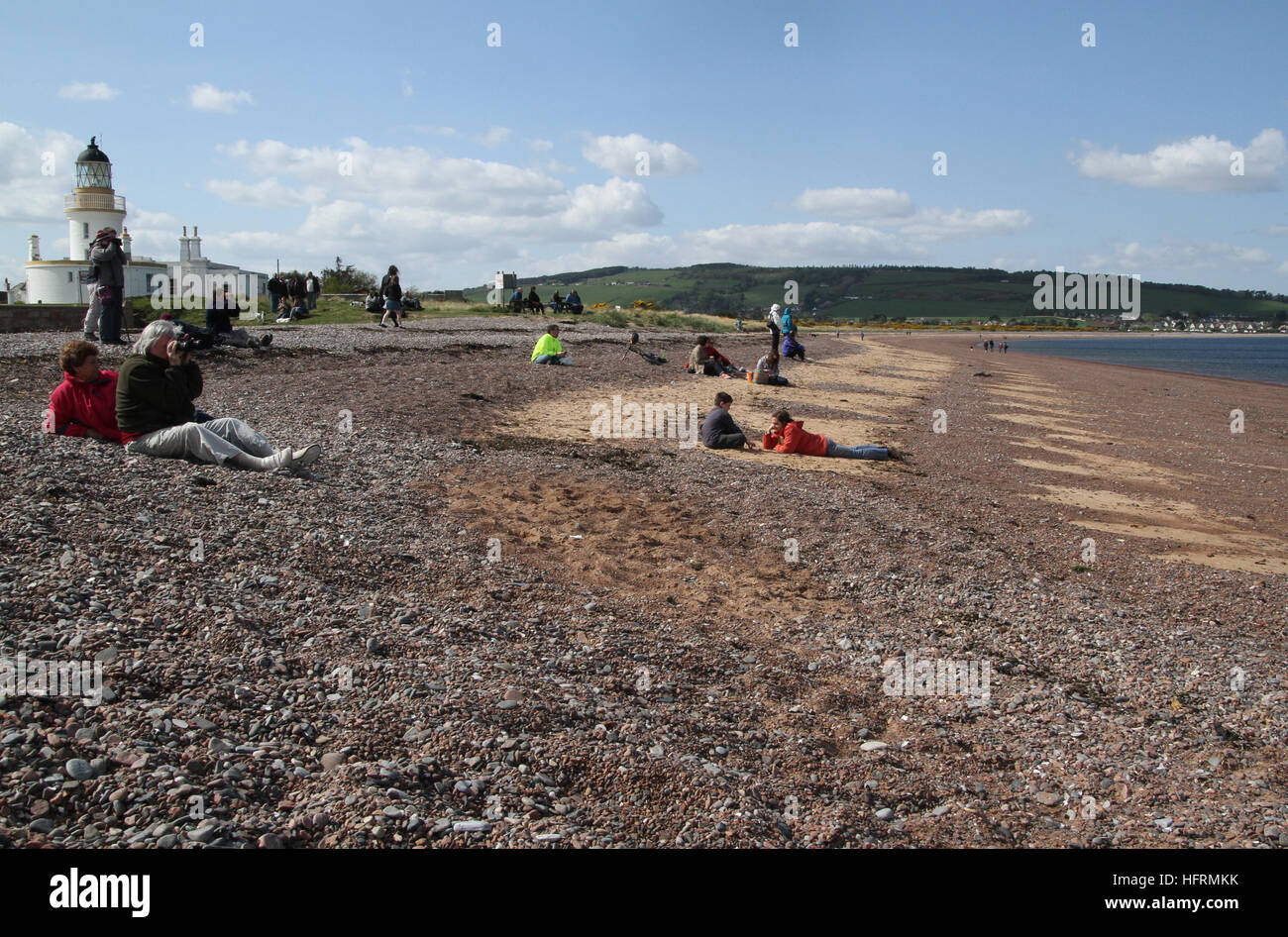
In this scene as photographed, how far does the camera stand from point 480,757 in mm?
5008

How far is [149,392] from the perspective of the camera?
9.59m

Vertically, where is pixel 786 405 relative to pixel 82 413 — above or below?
below

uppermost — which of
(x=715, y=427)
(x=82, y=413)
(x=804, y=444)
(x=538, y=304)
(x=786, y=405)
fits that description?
(x=538, y=304)

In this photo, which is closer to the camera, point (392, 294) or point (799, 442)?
point (799, 442)

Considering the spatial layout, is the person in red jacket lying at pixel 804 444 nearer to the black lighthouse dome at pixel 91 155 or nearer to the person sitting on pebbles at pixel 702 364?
the person sitting on pebbles at pixel 702 364

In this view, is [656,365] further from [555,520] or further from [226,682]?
[226,682]

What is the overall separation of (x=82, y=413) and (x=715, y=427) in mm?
8622

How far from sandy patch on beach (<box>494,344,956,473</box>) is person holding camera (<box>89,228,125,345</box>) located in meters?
7.94

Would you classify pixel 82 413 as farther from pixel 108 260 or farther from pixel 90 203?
pixel 90 203

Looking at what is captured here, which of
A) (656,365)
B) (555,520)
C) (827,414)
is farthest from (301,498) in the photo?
(656,365)

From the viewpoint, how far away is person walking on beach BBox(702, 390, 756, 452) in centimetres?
1459

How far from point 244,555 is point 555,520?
11.4 feet

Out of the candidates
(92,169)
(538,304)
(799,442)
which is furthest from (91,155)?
(799,442)

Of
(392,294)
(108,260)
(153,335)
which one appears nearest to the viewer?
(153,335)
